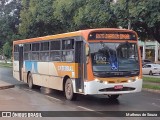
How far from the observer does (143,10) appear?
2266 cm

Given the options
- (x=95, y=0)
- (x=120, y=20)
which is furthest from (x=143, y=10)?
(x=95, y=0)

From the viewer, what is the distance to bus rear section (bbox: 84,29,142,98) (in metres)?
15.3

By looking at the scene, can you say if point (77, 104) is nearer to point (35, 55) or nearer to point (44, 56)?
point (44, 56)

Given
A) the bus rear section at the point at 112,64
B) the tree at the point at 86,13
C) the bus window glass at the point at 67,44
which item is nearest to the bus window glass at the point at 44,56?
the bus window glass at the point at 67,44

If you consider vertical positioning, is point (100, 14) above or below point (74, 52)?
above

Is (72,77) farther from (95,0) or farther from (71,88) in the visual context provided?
(95,0)

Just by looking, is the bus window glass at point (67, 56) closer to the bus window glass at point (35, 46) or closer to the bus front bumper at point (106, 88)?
the bus front bumper at point (106, 88)

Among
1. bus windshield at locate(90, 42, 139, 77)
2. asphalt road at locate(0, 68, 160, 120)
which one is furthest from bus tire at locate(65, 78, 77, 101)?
bus windshield at locate(90, 42, 139, 77)

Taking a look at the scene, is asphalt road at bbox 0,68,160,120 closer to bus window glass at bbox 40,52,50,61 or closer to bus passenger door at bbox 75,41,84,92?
bus passenger door at bbox 75,41,84,92

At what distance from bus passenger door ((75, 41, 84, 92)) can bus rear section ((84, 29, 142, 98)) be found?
20.5 inches

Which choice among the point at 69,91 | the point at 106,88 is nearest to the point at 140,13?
→ the point at 69,91

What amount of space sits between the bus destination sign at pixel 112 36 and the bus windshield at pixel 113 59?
24 centimetres

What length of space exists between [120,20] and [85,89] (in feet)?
36.1

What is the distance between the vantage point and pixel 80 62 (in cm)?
1623
